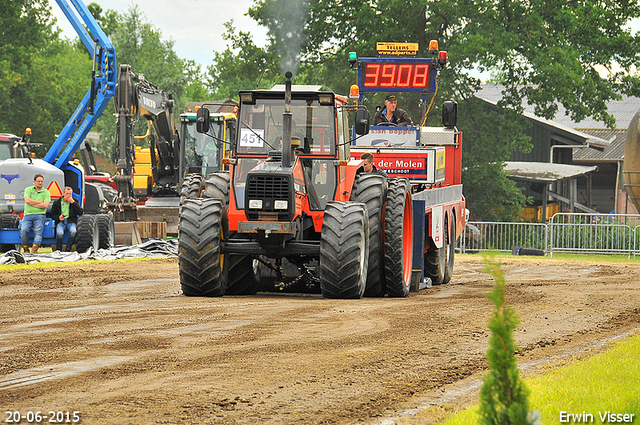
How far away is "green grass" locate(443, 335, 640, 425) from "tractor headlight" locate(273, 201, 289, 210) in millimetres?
4774

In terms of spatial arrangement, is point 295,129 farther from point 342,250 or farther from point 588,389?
point 588,389

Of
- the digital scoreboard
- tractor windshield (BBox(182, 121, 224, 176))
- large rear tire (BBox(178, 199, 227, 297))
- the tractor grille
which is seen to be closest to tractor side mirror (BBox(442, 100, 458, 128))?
the digital scoreboard

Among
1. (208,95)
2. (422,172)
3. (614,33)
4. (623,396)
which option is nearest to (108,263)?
(422,172)

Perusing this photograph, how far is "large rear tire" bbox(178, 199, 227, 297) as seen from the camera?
36.7 feet

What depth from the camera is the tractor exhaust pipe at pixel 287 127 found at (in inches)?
451

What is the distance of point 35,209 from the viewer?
18.8 m

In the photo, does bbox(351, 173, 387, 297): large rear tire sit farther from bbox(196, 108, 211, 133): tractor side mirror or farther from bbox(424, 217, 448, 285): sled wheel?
bbox(424, 217, 448, 285): sled wheel

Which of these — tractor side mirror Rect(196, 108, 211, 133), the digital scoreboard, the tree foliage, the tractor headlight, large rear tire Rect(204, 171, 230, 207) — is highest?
the tree foliage

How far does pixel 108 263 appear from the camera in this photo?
18.4 metres

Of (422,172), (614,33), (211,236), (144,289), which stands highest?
(614,33)

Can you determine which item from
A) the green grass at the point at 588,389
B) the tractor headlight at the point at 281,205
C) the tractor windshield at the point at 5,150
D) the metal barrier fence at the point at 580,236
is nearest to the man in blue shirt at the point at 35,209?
the tractor windshield at the point at 5,150

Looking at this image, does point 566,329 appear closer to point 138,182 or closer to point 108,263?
point 108,263

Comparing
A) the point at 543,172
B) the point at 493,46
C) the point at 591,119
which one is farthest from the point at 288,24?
the point at 591,119

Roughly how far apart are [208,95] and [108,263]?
76555mm
